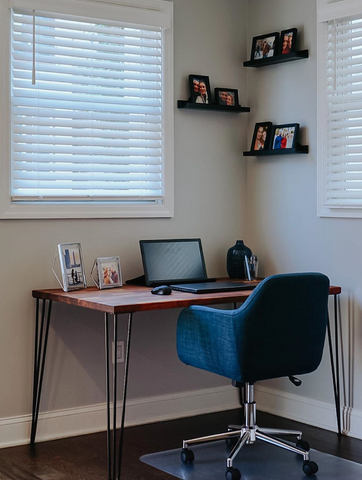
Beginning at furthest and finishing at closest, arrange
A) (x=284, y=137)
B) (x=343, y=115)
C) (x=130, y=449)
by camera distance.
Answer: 1. (x=284, y=137)
2. (x=343, y=115)
3. (x=130, y=449)

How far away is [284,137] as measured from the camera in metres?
3.93

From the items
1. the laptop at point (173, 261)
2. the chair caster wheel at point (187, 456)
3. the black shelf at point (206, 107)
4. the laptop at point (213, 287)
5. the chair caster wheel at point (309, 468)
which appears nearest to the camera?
the chair caster wheel at point (309, 468)

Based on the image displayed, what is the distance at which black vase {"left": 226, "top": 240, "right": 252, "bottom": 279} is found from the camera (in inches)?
157

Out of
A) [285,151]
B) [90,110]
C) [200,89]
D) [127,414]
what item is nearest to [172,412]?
[127,414]

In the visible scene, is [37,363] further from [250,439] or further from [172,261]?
[250,439]

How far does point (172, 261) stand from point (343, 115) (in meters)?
1.18

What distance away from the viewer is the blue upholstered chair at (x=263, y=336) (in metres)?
2.91

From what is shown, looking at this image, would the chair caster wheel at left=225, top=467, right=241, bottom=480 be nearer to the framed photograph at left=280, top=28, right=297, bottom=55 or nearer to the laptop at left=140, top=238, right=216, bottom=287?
the laptop at left=140, top=238, right=216, bottom=287

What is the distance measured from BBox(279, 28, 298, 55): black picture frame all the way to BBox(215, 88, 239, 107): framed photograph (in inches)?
15.9

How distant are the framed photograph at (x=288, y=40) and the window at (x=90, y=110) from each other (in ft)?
2.06

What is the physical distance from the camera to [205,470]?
10.2 ft

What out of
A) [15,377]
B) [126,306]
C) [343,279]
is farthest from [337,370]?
[15,377]

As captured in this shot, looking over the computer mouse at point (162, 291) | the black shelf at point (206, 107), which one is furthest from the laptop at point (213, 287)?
the black shelf at point (206, 107)

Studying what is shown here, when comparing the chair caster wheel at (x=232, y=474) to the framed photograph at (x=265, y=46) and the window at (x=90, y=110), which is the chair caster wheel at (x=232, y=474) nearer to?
the window at (x=90, y=110)
